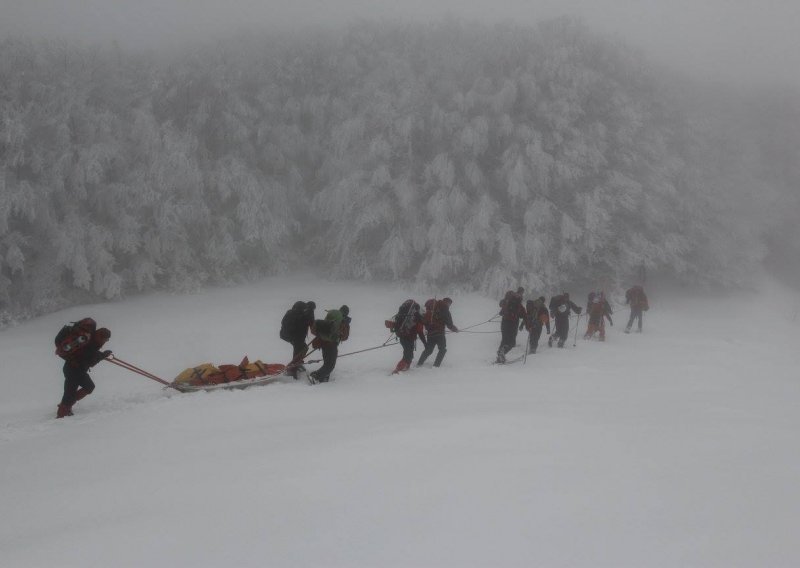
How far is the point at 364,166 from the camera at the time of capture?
18.0m

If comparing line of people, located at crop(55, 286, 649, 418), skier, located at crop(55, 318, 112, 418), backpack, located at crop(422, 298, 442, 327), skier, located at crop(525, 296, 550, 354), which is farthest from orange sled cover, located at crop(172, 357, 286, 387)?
skier, located at crop(525, 296, 550, 354)

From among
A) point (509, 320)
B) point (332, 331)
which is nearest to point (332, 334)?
point (332, 331)

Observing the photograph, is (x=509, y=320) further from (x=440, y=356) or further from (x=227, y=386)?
(x=227, y=386)

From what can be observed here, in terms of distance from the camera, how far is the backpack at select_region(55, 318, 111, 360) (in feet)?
20.5

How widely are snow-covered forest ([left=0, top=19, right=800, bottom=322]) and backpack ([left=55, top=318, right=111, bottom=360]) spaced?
9.76 meters

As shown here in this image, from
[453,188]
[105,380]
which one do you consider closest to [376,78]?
[453,188]

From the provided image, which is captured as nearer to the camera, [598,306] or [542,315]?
[542,315]

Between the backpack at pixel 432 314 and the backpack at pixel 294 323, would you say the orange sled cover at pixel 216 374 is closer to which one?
the backpack at pixel 294 323

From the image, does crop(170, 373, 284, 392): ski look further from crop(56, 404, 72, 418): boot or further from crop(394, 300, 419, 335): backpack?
crop(394, 300, 419, 335): backpack

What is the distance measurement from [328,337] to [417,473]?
14.2 ft

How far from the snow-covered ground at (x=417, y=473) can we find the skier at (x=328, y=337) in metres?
0.27

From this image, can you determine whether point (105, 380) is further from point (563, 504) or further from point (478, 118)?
point (478, 118)

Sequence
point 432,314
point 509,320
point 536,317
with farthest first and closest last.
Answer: point 536,317
point 509,320
point 432,314

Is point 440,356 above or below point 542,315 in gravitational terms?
below
